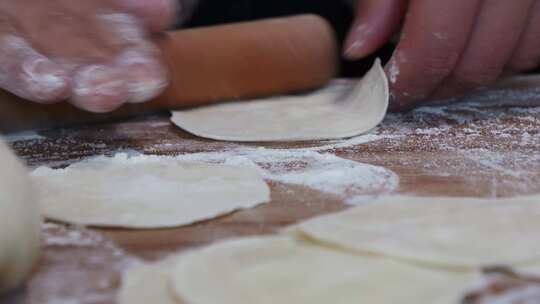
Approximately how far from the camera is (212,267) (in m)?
0.95

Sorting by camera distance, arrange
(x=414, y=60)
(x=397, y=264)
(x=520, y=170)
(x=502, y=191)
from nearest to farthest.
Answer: (x=397, y=264)
(x=502, y=191)
(x=520, y=170)
(x=414, y=60)

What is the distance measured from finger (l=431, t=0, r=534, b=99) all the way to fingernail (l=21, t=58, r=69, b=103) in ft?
3.41

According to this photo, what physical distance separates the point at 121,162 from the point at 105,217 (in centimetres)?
31

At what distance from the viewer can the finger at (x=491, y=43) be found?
169cm

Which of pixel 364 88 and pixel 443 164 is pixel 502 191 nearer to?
pixel 443 164

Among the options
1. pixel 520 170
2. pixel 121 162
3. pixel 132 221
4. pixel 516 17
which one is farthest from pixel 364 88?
pixel 132 221

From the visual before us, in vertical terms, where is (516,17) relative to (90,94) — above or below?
above

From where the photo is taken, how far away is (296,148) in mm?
1576

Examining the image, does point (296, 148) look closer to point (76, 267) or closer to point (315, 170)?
point (315, 170)

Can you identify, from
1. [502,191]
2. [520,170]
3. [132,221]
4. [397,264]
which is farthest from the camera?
[520,170]

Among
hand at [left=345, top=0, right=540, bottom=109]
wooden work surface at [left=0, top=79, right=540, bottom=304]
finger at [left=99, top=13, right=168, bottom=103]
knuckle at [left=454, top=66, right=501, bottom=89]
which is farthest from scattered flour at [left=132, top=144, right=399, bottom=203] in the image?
knuckle at [left=454, top=66, right=501, bottom=89]

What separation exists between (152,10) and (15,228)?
2.45 ft

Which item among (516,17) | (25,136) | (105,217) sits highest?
(516,17)

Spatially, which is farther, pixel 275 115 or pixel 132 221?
pixel 275 115
